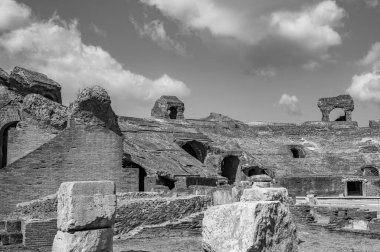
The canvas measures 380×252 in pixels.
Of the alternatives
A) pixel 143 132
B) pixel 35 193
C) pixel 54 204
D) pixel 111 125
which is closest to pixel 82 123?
pixel 111 125

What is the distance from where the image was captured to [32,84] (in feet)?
71.0

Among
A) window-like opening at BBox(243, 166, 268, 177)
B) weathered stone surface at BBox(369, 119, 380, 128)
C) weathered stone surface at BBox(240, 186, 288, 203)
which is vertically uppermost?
weathered stone surface at BBox(369, 119, 380, 128)

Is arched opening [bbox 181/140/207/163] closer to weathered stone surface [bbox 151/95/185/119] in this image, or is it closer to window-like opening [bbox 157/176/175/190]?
weathered stone surface [bbox 151/95/185/119]

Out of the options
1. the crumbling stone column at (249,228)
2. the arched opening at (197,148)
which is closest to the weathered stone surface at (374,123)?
the arched opening at (197,148)

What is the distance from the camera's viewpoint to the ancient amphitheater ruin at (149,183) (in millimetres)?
6742

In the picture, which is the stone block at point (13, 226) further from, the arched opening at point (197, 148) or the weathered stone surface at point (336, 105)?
the weathered stone surface at point (336, 105)

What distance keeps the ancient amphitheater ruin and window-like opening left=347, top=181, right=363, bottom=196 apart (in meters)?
0.08

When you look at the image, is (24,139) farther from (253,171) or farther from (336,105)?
(336,105)

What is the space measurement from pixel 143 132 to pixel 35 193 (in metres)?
17.9

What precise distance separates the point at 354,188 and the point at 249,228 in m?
29.2

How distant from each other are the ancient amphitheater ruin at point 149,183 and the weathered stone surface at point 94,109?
4 centimetres

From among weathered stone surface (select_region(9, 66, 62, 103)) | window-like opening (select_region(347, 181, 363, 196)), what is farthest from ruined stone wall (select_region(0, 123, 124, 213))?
window-like opening (select_region(347, 181, 363, 196))

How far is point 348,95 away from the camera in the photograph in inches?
1715

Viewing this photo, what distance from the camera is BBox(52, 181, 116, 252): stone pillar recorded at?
677 cm
